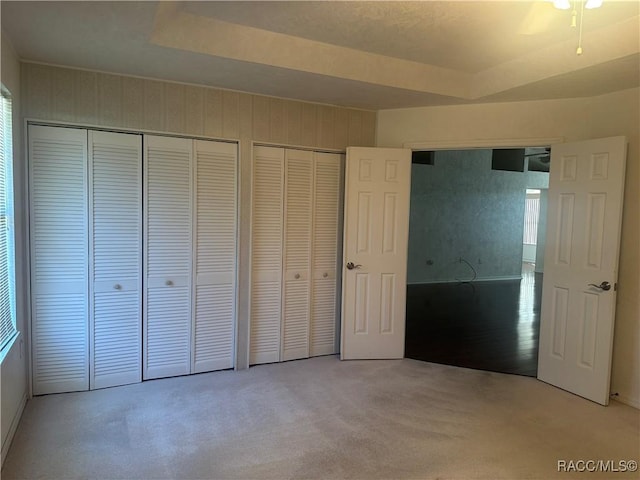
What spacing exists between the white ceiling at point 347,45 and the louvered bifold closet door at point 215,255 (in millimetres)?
673

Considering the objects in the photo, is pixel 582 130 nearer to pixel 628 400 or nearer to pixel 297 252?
pixel 628 400

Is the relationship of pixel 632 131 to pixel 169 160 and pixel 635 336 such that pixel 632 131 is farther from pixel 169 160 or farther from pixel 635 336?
pixel 169 160

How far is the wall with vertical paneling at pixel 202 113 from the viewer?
2.98 m

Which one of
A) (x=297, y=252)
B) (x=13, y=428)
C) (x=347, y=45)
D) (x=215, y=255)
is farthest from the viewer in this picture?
(x=297, y=252)

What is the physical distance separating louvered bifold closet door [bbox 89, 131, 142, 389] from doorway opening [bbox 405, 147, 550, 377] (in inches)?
146

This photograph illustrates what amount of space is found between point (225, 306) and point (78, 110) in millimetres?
1887

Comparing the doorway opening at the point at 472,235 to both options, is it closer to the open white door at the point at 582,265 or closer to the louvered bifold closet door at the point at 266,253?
the open white door at the point at 582,265

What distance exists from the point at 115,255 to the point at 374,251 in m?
2.25

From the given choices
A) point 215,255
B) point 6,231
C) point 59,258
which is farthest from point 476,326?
point 6,231

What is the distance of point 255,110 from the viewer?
363 centimetres

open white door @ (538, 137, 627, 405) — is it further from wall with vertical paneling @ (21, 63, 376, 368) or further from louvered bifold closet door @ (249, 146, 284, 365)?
louvered bifold closet door @ (249, 146, 284, 365)

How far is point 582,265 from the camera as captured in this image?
3.32 meters

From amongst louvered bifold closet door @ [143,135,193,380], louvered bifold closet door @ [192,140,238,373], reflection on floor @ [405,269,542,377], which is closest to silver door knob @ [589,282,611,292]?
reflection on floor @ [405,269,542,377]

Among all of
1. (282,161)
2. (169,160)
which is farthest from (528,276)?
(169,160)
